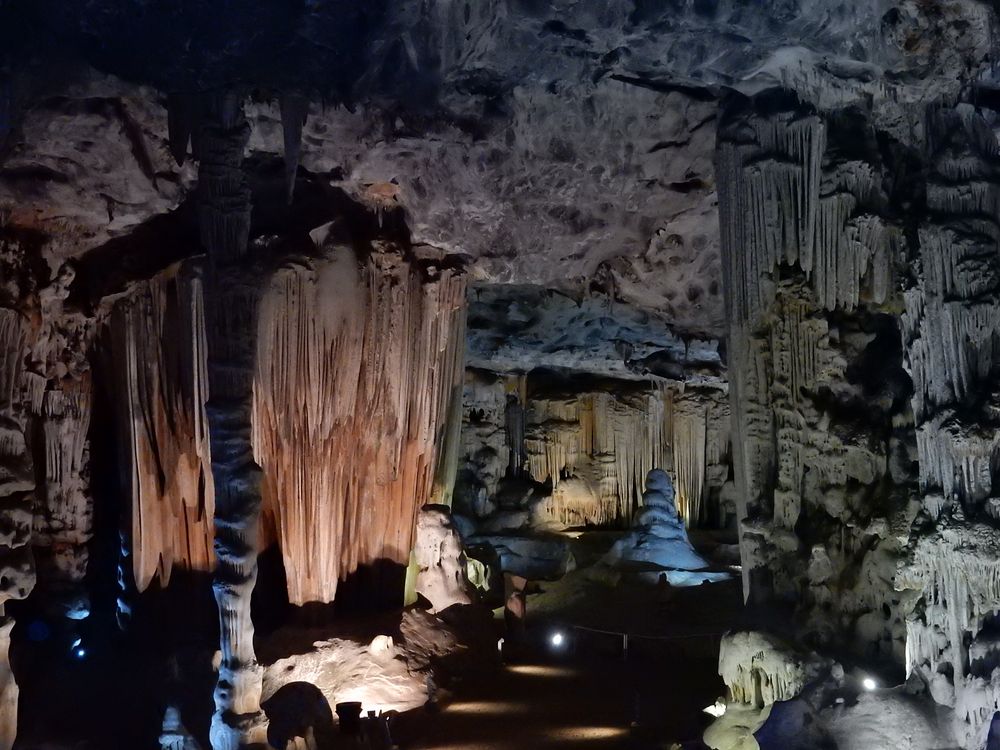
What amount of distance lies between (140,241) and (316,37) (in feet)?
16.0

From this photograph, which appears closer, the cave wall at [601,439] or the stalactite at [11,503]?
the stalactite at [11,503]

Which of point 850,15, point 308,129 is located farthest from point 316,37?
point 850,15

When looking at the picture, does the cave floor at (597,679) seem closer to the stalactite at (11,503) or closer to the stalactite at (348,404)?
the stalactite at (348,404)

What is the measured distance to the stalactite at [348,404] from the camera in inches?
410

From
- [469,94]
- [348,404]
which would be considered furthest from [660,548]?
[469,94]

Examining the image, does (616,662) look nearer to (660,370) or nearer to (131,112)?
(660,370)

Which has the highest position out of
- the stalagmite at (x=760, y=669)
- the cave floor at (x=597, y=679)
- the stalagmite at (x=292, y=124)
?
the stalagmite at (x=292, y=124)

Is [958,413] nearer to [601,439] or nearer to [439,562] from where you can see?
[439,562]

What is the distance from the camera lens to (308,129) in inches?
361

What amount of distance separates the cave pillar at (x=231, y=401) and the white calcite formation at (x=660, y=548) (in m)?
8.79

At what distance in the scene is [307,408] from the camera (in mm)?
10586

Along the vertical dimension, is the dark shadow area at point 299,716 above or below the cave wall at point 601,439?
below

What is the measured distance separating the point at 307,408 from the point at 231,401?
2288 mm

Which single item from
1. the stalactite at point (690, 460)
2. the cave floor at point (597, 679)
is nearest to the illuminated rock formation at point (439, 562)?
the cave floor at point (597, 679)
